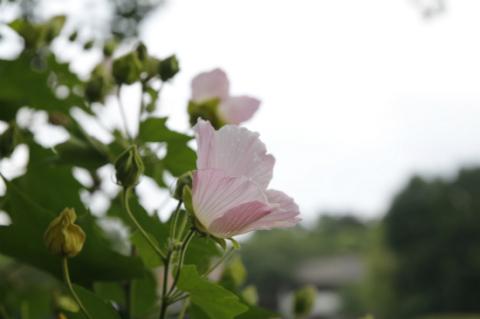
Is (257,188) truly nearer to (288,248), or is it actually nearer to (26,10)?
(26,10)

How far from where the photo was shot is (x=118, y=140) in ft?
2.17

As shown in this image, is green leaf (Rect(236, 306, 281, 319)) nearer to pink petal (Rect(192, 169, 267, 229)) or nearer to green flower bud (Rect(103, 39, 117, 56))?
pink petal (Rect(192, 169, 267, 229))

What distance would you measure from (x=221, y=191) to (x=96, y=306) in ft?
0.31

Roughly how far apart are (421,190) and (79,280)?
18.9m

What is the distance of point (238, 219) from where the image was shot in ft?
1.34

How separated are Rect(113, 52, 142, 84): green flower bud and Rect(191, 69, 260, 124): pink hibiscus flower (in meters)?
0.05

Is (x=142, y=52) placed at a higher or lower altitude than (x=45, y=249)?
higher

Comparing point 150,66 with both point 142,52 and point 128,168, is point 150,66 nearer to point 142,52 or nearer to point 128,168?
point 142,52

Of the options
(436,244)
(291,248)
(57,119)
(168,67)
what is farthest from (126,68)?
(291,248)

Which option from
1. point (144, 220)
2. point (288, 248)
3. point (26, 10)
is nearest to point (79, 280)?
point (144, 220)

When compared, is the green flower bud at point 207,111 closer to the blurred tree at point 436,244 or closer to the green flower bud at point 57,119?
the green flower bud at point 57,119

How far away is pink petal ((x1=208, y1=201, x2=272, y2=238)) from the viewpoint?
0.40 m

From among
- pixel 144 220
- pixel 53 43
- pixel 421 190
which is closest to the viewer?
pixel 144 220

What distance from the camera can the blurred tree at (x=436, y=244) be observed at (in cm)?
1717
